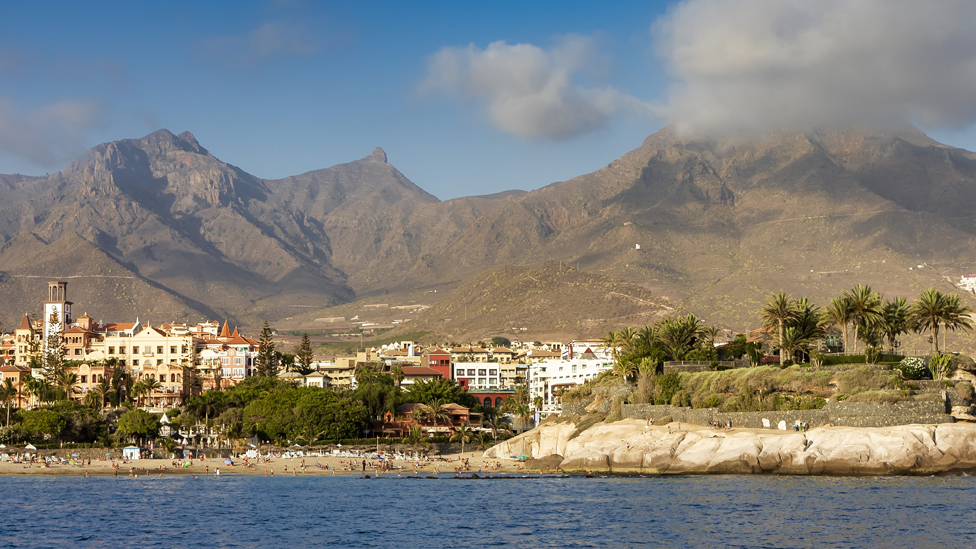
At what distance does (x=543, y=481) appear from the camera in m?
96.3

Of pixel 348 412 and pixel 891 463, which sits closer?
pixel 891 463

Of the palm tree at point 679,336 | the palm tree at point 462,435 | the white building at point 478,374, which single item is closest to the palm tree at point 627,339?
the palm tree at point 679,336

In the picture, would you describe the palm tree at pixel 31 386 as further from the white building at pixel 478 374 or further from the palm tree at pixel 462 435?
the white building at pixel 478 374

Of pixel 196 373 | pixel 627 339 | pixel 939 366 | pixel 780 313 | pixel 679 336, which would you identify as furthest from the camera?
pixel 196 373

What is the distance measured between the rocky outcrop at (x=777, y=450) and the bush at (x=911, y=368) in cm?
881

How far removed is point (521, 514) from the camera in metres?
74.9

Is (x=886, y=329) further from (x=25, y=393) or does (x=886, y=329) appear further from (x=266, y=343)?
(x=25, y=393)

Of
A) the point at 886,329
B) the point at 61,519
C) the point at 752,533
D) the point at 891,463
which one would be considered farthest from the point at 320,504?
the point at 886,329

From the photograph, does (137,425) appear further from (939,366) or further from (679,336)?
(939,366)

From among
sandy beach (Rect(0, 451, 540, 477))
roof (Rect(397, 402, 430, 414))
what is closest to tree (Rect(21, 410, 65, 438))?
sandy beach (Rect(0, 451, 540, 477))

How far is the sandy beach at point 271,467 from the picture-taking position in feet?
371

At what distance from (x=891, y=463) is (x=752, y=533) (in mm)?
27964

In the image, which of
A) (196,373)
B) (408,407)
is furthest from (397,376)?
(196,373)

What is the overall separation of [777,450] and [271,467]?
55639mm
